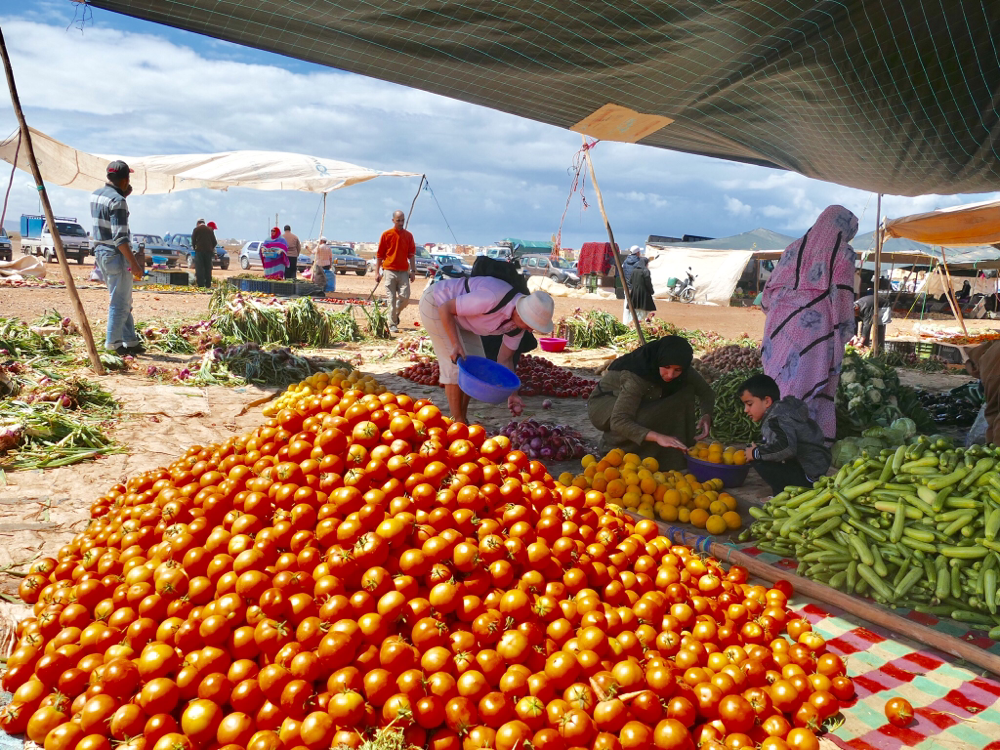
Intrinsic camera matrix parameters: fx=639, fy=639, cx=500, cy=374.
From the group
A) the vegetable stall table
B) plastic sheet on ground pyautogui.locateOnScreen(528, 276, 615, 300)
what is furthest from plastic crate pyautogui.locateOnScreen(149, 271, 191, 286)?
the vegetable stall table

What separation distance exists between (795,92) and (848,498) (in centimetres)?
311

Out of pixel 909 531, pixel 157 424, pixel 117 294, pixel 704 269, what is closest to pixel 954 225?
pixel 909 531

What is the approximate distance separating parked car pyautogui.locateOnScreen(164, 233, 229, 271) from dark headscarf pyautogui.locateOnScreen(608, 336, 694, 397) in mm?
31157

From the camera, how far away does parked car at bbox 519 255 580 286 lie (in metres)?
34.7

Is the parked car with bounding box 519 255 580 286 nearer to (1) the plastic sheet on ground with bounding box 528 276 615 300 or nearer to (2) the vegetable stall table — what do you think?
(1) the plastic sheet on ground with bounding box 528 276 615 300

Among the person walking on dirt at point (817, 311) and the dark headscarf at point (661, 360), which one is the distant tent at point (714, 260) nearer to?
the person walking on dirt at point (817, 311)

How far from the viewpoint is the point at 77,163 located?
575 inches

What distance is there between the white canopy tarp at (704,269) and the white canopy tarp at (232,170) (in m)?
17.5

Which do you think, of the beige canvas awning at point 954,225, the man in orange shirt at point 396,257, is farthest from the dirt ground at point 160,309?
the beige canvas awning at point 954,225

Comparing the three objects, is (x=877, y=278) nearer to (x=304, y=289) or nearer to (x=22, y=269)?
(x=304, y=289)

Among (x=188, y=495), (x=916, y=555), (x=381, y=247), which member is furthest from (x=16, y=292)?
(x=916, y=555)

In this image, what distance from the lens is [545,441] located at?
17.6 ft

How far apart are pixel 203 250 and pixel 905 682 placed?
18.5 meters

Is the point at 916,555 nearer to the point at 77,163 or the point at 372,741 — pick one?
the point at 372,741
